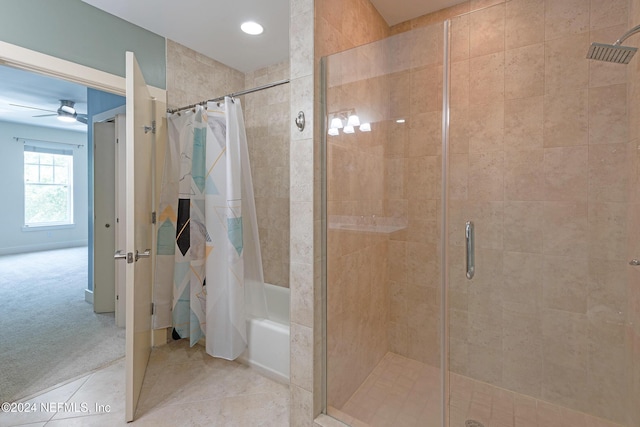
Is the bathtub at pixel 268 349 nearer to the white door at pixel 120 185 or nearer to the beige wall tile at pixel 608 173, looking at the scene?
the white door at pixel 120 185

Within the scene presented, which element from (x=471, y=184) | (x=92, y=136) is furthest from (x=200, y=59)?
(x=471, y=184)

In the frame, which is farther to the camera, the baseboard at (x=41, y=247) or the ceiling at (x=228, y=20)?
the baseboard at (x=41, y=247)

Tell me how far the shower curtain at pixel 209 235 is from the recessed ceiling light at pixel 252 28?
60 centimetres

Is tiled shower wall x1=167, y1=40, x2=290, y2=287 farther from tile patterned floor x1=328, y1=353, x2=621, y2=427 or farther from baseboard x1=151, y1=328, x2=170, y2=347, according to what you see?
tile patterned floor x1=328, y1=353, x2=621, y2=427

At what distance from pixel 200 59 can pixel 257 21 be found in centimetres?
83

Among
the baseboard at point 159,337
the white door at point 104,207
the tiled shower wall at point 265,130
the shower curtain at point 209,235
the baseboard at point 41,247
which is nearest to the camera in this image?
the shower curtain at point 209,235

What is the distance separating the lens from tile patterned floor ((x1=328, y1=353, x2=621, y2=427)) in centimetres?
145

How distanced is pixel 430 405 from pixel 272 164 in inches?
87.2

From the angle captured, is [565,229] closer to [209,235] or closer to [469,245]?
[469,245]

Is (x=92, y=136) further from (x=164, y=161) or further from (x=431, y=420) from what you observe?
(x=431, y=420)

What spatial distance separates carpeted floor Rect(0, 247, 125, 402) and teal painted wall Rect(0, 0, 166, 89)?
2.14 metres

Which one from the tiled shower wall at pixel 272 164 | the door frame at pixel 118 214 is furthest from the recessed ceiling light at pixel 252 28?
the door frame at pixel 118 214

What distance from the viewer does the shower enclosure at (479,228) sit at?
57.1 inches

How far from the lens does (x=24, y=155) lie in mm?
5945
